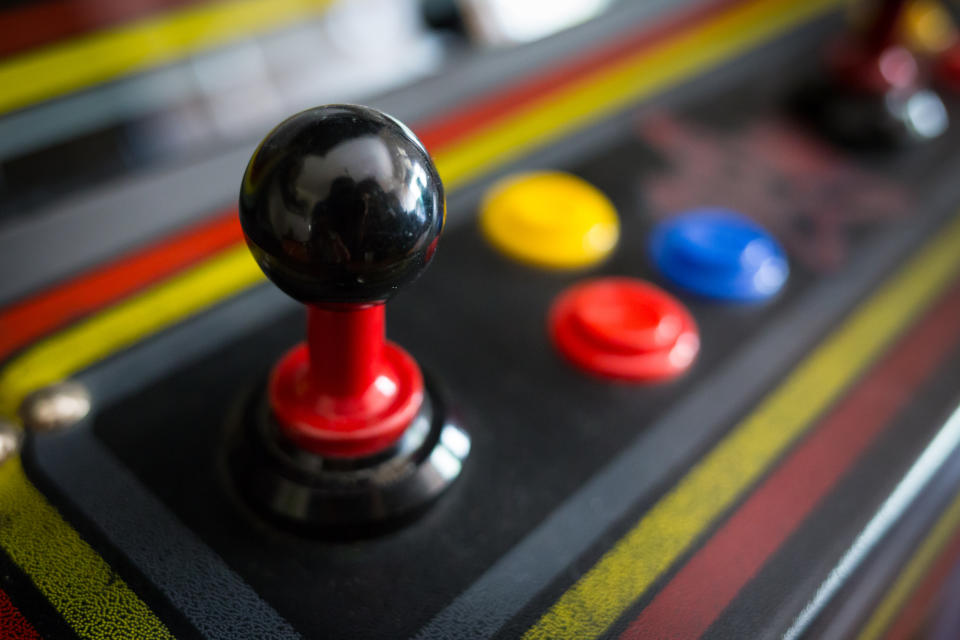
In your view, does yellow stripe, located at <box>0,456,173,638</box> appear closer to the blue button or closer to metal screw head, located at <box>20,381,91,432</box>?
metal screw head, located at <box>20,381,91,432</box>

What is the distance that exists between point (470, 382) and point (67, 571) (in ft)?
1.00

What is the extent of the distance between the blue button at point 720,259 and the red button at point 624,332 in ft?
0.16

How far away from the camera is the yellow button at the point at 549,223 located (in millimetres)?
803

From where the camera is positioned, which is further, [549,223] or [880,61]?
[880,61]

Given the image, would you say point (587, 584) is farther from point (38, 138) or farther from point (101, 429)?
point (38, 138)

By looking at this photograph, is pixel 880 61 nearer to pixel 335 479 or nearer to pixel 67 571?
pixel 335 479

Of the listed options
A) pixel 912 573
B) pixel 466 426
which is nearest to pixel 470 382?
pixel 466 426

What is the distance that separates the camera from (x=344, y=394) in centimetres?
56

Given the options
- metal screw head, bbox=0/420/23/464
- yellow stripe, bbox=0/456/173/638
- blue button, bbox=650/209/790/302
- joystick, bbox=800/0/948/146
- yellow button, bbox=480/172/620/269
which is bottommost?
yellow stripe, bbox=0/456/173/638

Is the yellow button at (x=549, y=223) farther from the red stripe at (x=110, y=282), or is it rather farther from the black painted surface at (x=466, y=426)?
the red stripe at (x=110, y=282)

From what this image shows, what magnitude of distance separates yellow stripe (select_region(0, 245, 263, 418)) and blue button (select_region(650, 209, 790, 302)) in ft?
1.23

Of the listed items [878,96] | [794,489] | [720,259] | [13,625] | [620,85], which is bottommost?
[13,625]

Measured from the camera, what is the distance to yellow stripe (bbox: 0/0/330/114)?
2.31ft

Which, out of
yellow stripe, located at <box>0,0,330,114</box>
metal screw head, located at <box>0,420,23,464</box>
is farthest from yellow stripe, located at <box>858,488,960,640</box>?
yellow stripe, located at <box>0,0,330,114</box>
